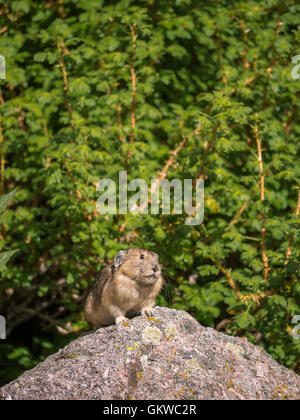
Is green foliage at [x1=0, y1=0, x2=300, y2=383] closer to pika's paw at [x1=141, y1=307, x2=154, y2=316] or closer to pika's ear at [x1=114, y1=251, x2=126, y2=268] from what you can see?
pika's ear at [x1=114, y1=251, x2=126, y2=268]

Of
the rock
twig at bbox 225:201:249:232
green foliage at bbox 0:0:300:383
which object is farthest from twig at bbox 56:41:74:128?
the rock

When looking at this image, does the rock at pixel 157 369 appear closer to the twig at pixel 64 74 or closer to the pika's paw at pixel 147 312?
the pika's paw at pixel 147 312

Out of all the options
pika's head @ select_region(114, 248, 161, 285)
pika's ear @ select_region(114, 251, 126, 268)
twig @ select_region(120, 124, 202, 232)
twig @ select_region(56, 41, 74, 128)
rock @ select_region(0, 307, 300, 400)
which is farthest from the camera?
twig @ select_region(120, 124, 202, 232)

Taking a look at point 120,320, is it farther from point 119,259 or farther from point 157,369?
point 157,369

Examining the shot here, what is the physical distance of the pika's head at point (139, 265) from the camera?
13.9 feet

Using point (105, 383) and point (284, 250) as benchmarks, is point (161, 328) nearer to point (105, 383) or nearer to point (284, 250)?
point (105, 383)

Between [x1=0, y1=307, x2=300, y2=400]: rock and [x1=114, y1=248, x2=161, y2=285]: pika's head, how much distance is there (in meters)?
0.43

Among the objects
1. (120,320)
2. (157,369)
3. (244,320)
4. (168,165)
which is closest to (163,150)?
(168,165)

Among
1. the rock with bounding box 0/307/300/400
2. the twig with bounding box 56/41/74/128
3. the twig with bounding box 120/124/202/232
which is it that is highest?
the twig with bounding box 56/41/74/128

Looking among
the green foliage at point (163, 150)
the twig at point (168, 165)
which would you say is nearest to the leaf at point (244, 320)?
the green foliage at point (163, 150)

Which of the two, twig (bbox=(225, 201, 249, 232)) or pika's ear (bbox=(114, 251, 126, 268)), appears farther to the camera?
twig (bbox=(225, 201, 249, 232))

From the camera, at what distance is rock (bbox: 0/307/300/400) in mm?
3185

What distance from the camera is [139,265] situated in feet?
14.0

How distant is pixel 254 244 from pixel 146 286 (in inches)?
68.4
